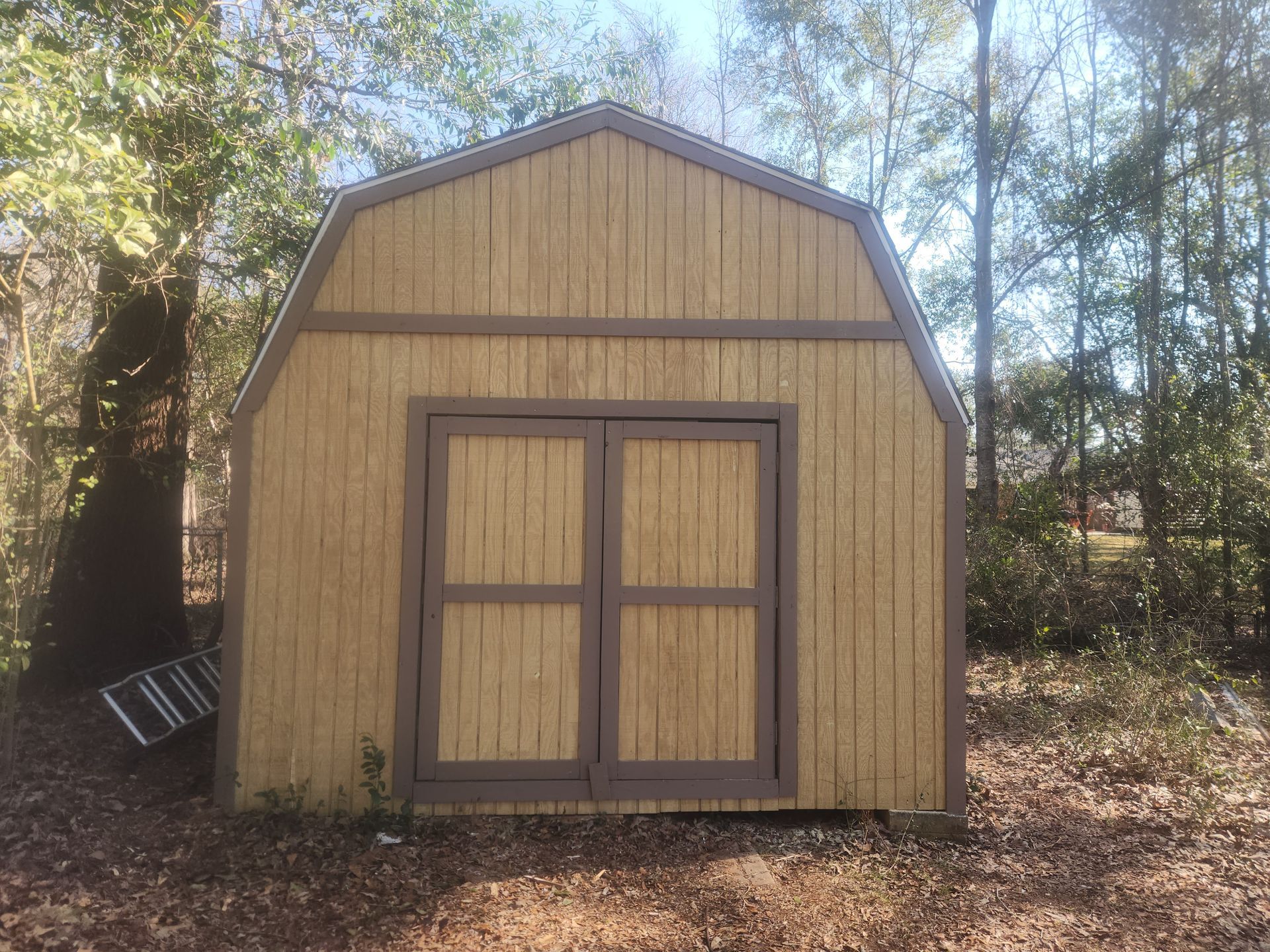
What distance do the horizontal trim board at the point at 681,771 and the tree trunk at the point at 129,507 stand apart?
4044mm

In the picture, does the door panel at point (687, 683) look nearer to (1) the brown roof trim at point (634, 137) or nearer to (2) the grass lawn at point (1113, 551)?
(1) the brown roof trim at point (634, 137)

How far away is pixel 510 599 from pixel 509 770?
36.1 inches

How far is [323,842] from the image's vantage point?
12.9 feet

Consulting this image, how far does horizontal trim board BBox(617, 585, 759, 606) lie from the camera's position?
4375 mm

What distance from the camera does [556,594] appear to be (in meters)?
4.36

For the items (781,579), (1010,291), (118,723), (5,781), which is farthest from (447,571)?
(1010,291)

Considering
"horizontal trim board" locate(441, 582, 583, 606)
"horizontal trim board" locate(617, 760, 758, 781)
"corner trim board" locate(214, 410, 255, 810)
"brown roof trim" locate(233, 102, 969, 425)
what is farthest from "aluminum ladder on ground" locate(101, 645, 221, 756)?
"horizontal trim board" locate(617, 760, 758, 781)

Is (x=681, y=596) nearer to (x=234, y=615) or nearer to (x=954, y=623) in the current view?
(x=954, y=623)

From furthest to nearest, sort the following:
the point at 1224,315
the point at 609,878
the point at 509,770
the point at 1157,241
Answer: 1. the point at 1157,241
2. the point at 1224,315
3. the point at 509,770
4. the point at 609,878

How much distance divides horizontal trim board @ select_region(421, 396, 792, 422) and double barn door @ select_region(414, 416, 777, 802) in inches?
1.7

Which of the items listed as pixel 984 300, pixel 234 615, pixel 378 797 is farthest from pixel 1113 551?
pixel 234 615

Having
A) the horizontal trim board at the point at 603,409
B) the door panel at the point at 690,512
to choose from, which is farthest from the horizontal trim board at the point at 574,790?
the horizontal trim board at the point at 603,409

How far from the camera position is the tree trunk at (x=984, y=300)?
1230 centimetres

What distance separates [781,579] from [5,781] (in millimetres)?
4523
